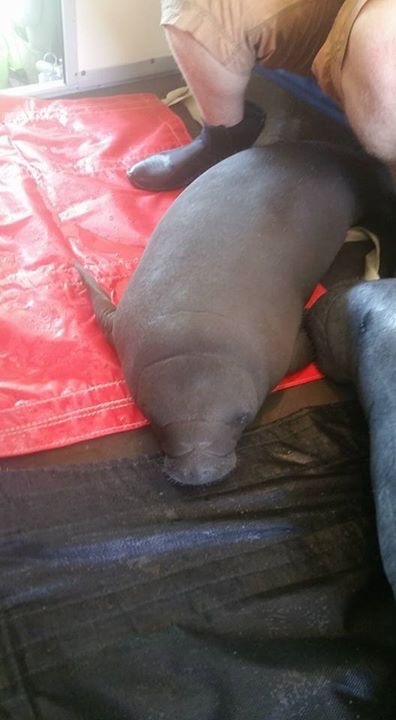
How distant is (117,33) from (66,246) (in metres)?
0.76

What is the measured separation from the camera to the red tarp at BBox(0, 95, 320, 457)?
4.09 ft

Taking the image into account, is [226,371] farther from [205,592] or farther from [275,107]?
[275,107]

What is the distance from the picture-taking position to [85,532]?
1055 millimetres

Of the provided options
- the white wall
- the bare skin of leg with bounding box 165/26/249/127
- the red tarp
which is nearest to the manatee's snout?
the red tarp

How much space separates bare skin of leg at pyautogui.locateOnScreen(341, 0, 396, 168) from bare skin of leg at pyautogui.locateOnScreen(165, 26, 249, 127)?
28 cm

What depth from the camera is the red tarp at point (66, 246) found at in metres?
1.25

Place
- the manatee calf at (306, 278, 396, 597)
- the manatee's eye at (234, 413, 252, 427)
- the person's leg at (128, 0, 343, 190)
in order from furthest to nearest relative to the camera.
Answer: the person's leg at (128, 0, 343, 190), the manatee's eye at (234, 413, 252, 427), the manatee calf at (306, 278, 396, 597)

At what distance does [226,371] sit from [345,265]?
528 mm

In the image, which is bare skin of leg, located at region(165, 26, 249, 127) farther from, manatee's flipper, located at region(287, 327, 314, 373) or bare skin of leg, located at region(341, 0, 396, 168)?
manatee's flipper, located at region(287, 327, 314, 373)

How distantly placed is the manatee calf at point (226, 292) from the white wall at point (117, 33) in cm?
75

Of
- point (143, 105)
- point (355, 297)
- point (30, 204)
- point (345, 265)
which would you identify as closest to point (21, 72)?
point (143, 105)

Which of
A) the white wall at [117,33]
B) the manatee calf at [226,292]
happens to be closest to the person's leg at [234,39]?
the manatee calf at [226,292]

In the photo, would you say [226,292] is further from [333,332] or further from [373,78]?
[373,78]

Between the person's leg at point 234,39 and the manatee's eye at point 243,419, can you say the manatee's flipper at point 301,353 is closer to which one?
the manatee's eye at point 243,419
